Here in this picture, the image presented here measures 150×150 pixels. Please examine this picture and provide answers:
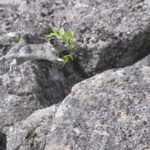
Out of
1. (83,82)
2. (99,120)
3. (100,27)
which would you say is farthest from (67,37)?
(99,120)

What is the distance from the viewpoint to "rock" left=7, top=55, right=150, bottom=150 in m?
1.73

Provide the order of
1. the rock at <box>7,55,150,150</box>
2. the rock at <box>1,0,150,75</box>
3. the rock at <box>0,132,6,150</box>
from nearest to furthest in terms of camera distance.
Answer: the rock at <box>7,55,150,150</box> → the rock at <box>0,132,6,150</box> → the rock at <box>1,0,150,75</box>

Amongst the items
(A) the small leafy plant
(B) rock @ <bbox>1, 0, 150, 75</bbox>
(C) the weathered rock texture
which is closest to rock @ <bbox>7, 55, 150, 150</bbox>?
(C) the weathered rock texture

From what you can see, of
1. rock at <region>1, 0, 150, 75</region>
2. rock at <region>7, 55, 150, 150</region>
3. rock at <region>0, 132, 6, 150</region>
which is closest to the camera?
rock at <region>7, 55, 150, 150</region>

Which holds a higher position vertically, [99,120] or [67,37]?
[67,37]

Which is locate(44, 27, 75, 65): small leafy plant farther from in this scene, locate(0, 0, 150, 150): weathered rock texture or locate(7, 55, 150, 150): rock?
locate(7, 55, 150, 150): rock

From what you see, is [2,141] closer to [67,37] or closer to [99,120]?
[99,120]

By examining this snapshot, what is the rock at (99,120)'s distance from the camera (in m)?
1.73

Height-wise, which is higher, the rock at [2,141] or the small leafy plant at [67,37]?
the small leafy plant at [67,37]

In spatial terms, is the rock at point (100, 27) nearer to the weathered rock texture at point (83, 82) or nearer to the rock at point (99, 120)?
the weathered rock texture at point (83, 82)

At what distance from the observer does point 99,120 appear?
1868 mm

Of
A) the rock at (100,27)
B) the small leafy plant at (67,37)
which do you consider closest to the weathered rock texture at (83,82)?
the rock at (100,27)

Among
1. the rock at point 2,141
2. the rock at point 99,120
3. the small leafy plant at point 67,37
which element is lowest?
the rock at point 2,141

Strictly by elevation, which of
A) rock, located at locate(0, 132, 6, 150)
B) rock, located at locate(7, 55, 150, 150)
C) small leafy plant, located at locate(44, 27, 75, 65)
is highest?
small leafy plant, located at locate(44, 27, 75, 65)
